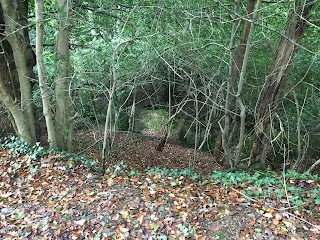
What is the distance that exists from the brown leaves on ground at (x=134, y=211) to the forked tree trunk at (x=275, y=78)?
1.89 meters

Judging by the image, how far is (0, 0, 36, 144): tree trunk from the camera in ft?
16.6

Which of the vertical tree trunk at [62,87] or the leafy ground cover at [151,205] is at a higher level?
the vertical tree trunk at [62,87]

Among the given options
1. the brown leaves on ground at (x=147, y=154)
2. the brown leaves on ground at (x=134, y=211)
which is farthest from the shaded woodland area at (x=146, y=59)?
the brown leaves on ground at (x=147, y=154)

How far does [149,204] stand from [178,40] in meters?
2.69

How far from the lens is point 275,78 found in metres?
5.75

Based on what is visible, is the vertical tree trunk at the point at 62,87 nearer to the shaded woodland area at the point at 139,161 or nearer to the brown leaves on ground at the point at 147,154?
the shaded woodland area at the point at 139,161

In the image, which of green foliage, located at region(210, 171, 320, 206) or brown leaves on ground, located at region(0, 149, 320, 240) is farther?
green foliage, located at region(210, 171, 320, 206)

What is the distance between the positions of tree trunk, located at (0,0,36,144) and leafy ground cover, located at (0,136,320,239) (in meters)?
0.93

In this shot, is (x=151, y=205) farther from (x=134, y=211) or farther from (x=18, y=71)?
(x=18, y=71)

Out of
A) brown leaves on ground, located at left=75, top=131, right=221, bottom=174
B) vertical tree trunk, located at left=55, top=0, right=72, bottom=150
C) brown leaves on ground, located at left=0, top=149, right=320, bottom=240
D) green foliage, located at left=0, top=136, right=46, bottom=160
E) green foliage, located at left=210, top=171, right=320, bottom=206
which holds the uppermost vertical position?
vertical tree trunk, located at left=55, top=0, right=72, bottom=150

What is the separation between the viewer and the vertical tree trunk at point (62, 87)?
5219 millimetres

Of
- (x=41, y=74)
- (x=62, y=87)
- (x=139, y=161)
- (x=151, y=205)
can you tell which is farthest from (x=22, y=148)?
(x=139, y=161)

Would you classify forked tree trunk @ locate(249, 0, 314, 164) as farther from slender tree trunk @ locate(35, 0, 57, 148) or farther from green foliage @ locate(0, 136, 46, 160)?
green foliage @ locate(0, 136, 46, 160)

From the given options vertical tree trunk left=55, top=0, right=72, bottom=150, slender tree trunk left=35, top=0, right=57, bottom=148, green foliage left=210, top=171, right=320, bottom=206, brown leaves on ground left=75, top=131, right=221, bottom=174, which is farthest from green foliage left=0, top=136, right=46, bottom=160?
green foliage left=210, top=171, right=320, bottom=206
